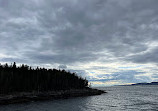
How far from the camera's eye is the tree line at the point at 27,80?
97.6m

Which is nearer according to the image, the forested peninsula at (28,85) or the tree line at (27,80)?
the forested peninsula at (28,85)

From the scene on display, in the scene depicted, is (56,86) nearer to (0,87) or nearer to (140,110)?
(0,87)

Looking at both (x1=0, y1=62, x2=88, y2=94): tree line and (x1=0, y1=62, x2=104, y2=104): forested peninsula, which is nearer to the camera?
(x1=0, y1=62, x2=104, y2=104): forested peninsula

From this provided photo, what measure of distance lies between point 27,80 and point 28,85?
405 centimetres

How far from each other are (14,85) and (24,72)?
2153 centimetres

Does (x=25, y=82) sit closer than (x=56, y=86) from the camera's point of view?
Yes

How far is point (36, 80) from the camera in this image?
120750 mm

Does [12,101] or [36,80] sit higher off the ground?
[36,80]

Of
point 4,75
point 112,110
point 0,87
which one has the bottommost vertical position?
point 112,110

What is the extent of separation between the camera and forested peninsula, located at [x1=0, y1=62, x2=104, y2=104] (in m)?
90.2

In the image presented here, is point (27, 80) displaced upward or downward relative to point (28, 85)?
upward

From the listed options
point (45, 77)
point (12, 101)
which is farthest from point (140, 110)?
point (45, 77)

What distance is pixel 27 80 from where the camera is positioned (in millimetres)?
114250

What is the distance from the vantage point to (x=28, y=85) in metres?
113
